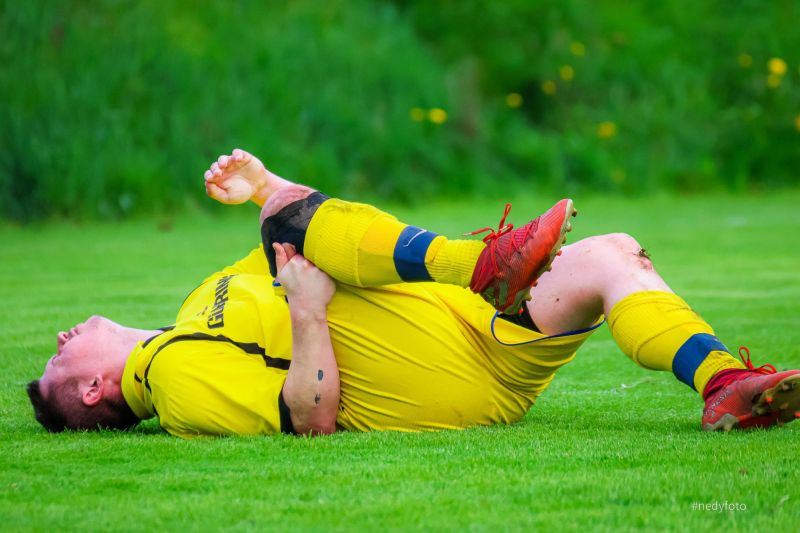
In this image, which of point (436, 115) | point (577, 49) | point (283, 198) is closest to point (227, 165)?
point (283, 198)

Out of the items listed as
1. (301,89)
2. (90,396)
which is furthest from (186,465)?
(301,89)

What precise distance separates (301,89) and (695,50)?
6324 mm

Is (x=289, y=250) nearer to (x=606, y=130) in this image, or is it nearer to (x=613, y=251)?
(x=613, y=251)

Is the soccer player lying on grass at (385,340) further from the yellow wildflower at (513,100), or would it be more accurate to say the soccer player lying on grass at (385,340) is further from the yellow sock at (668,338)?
the yellow wildflower at (513,100)

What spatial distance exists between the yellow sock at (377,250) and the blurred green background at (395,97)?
363 inches

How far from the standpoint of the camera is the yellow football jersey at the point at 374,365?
3.39 m

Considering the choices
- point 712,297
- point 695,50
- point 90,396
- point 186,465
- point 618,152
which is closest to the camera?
point 186,465

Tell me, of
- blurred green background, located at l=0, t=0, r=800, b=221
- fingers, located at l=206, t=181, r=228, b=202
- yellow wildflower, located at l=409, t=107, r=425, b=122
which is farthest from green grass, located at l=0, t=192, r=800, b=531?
yellow wildflower, located at l=409, t=107, r=425, b=122

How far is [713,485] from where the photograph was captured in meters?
2.68

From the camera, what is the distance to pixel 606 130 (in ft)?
53.0

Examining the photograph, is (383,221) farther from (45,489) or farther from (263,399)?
(45,489)

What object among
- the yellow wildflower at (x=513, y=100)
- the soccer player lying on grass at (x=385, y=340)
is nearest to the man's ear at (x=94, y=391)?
the soccer player lying on grass at (x=385, y=340)

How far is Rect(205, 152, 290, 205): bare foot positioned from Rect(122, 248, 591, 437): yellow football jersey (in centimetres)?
46

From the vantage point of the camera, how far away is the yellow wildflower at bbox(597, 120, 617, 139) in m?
16.1
